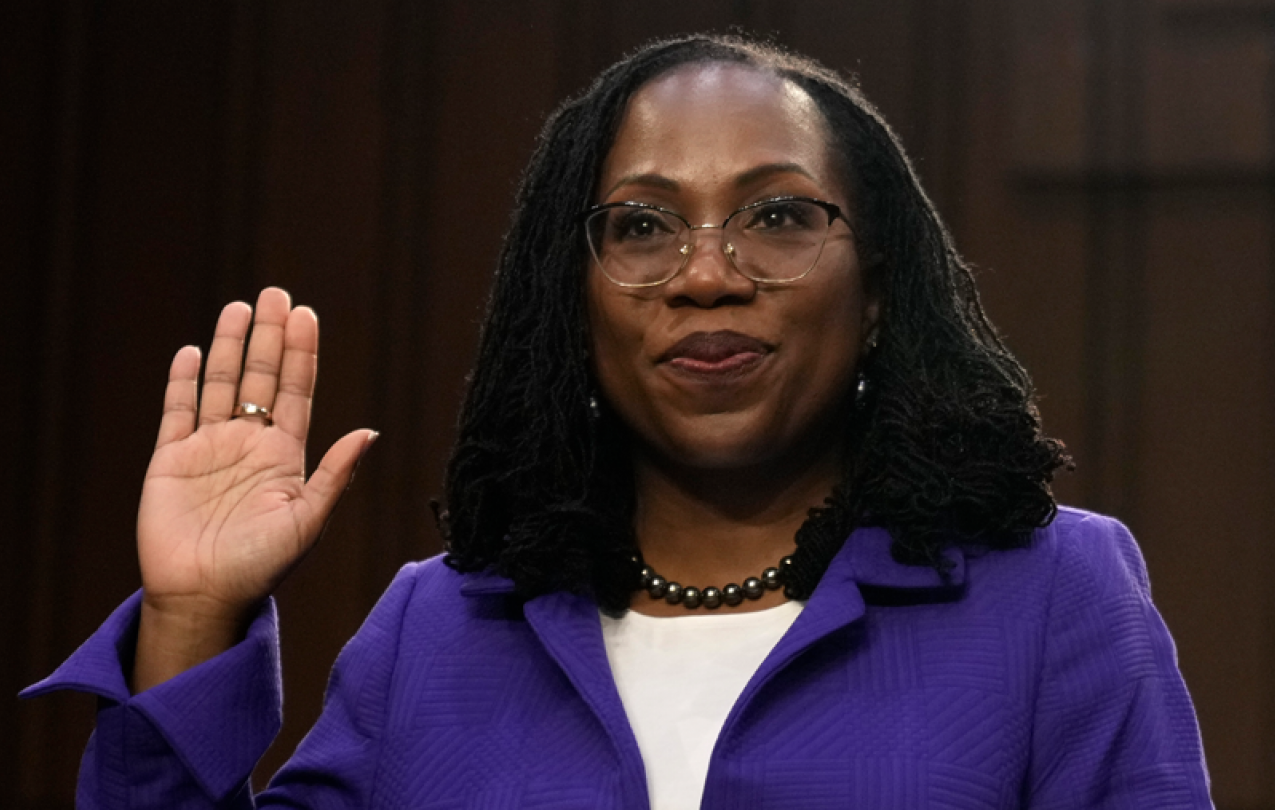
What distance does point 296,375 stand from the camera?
1410mm

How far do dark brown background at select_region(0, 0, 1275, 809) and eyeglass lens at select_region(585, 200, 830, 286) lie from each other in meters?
1.24

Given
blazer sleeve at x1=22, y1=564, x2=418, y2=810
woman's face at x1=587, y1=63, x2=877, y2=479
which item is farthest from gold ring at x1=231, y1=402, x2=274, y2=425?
woman's face at x1=587, y1=63, x2=877, y2=479

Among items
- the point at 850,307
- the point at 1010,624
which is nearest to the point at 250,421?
the point at 850,307

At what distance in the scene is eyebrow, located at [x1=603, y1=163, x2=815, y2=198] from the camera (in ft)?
4.26

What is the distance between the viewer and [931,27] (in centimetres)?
253

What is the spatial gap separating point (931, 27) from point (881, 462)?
4.63 feet

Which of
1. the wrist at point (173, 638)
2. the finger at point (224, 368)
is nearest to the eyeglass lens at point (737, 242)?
the finger at point (224, 368)

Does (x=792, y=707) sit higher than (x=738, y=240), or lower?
lower

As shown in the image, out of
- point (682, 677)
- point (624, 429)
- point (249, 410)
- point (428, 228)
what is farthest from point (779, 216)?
point (428, 228)

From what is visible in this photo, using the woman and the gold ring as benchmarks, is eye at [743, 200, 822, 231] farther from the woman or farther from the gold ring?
the gold ring

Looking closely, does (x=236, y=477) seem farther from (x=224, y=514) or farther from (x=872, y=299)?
(x=872, y=299)

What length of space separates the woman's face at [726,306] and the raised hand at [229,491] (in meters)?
0.27

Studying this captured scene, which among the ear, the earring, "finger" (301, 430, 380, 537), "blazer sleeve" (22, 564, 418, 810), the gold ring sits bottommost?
"blazer sleeve" (22, 564, 418, 810)

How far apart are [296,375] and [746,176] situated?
1.47ft
